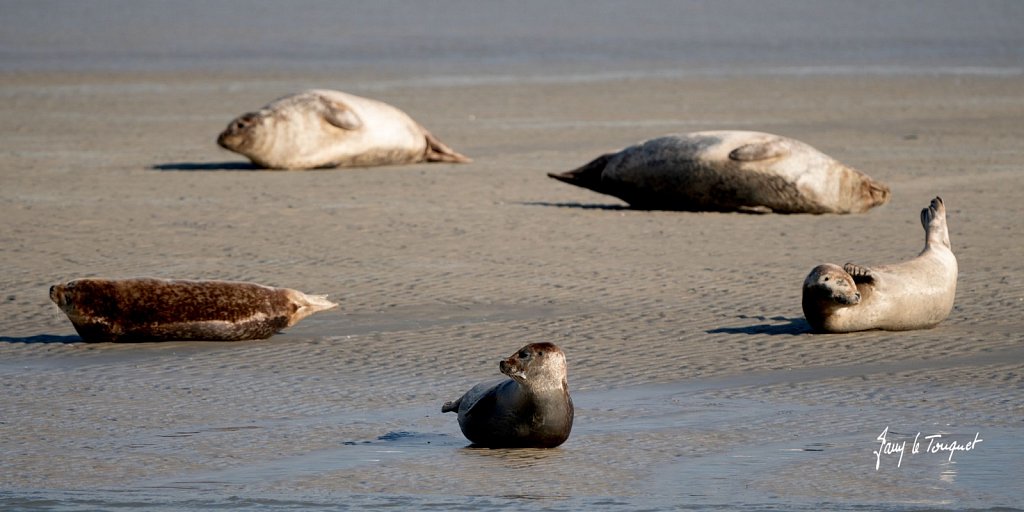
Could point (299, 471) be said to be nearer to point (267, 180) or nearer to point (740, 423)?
point (740, 423)

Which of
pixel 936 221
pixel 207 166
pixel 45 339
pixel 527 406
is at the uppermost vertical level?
pixel 936 221

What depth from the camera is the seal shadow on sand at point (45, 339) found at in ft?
26.8

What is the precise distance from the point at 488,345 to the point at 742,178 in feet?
15.7

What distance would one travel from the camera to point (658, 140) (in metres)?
12.9

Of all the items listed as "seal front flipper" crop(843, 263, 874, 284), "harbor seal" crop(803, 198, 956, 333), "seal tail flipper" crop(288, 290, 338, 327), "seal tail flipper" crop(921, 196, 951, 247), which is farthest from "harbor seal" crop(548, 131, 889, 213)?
"seal tail flipper" crop(288, 290, 338, 327)

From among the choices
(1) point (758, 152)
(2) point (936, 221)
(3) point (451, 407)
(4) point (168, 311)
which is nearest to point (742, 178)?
(1) point (758, 152)

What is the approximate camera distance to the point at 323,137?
51.6ft

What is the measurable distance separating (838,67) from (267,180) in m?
17.9

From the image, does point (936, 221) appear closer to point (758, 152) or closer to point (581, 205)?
point (758, 152)

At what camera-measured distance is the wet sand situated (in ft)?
18.4

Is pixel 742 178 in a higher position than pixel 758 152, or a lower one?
lower

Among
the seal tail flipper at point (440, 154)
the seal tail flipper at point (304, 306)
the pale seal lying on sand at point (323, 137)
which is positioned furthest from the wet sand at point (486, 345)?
the seal tail flipper at point (440, 154)

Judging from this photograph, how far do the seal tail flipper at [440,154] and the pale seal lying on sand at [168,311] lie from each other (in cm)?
803
